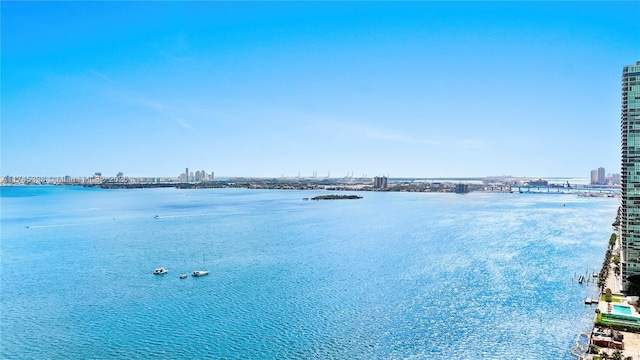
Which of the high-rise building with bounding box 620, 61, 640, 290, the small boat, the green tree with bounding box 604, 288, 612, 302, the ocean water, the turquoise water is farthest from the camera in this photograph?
the small boat

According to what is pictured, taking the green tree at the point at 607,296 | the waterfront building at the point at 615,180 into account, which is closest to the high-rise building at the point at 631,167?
the green tree at the point at 607,296

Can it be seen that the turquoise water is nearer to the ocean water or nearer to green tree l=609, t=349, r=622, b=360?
the ocean water

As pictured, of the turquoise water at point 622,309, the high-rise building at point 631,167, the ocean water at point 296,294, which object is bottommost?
the ocean water at point 296,294

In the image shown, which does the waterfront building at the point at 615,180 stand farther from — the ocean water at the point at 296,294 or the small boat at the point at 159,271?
the small boat at the point at 159,271

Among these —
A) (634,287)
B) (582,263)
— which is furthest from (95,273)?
(582,263)

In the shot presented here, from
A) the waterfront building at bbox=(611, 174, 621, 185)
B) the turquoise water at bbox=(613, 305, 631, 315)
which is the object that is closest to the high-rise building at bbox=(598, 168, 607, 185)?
the waterfront building at bbox=(611, 174, 621, 185)

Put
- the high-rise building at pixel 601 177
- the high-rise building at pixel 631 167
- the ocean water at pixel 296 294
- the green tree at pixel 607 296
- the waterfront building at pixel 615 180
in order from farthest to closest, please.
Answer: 1. the high-rise building at pixel 601 177
2. the waterfront building at pixel 615 180
3. the high-rise building at pixel 631 167
4. the green tree at pixel 607 296
5. the ocean water at pixel 296 294
